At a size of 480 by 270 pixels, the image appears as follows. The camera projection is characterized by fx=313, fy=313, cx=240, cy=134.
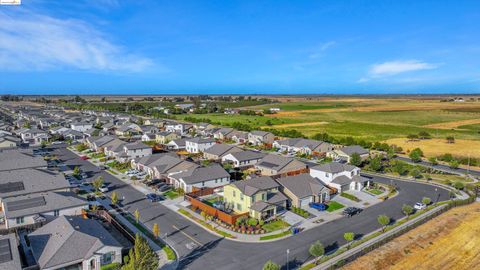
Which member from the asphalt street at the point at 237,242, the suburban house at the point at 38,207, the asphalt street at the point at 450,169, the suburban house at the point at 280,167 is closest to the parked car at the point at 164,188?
the asphalt street at the point at 237,242

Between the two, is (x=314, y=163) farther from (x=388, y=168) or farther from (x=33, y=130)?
(x=33, y=130)

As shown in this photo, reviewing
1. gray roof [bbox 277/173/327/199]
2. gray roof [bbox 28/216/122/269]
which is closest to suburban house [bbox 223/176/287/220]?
gray roof [bbox 277/173/327/199]

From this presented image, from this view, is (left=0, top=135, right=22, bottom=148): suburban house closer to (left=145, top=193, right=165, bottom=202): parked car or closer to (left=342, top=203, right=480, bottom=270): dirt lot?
(left=145, top=193, right=165, bottom=202): parked car

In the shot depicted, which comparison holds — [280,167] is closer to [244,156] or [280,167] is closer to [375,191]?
[244,156]

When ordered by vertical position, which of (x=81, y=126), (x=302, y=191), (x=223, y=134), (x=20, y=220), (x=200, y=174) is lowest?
(x=20, y=220)

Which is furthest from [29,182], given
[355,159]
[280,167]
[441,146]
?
[441,146]

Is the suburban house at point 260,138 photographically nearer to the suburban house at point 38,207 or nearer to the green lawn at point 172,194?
the green lawn at point 172,194
